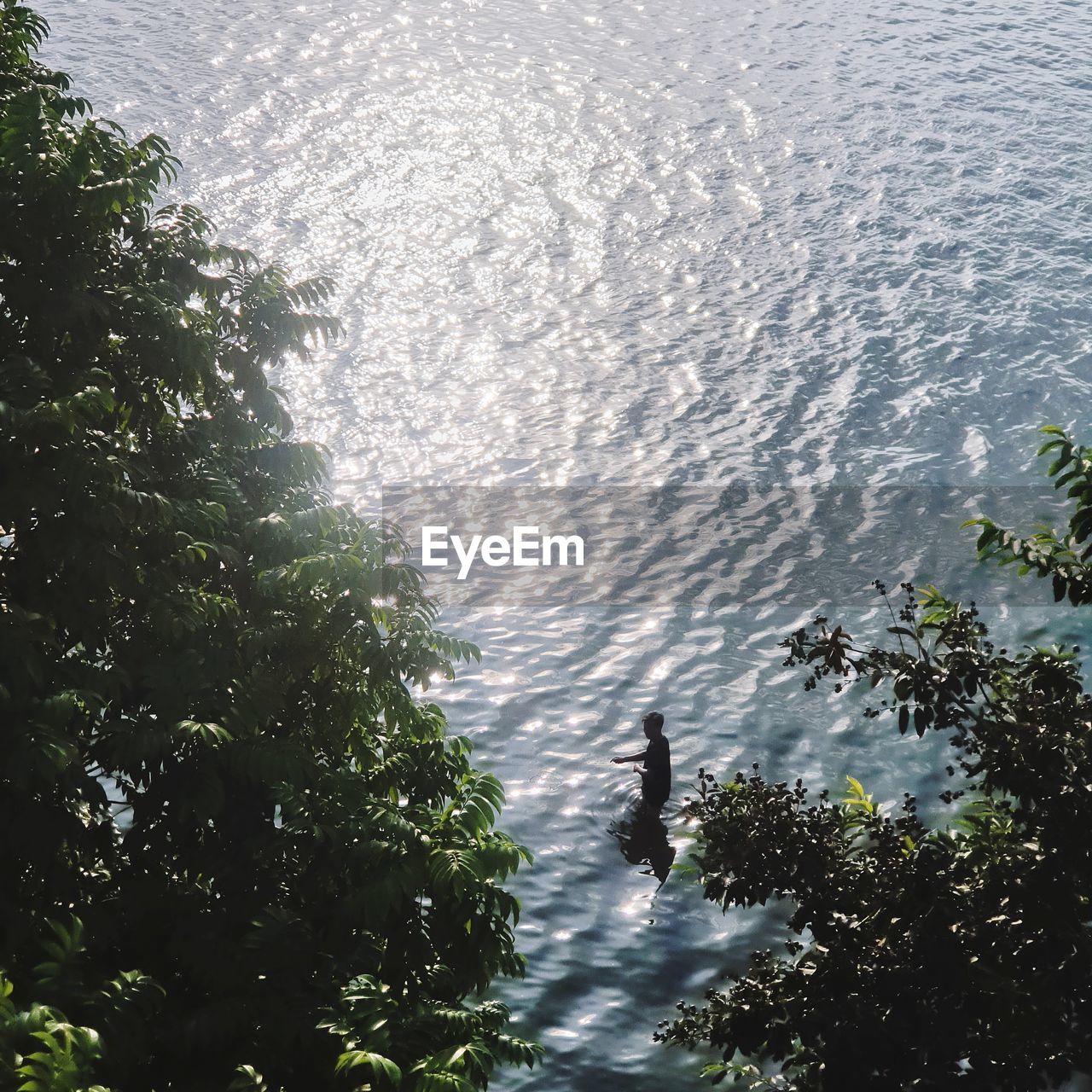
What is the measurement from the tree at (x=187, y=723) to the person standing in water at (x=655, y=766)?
6.70 m

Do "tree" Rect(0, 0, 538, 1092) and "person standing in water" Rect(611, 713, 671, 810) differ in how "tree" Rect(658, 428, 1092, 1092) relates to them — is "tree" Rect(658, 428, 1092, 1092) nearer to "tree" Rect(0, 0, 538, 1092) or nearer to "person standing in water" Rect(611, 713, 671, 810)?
"tree" Rect(0, 0, 538, 1092)

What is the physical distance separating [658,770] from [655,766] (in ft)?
0.25

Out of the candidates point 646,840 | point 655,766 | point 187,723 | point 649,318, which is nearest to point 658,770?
point 655,766

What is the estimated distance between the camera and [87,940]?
958 centimetres

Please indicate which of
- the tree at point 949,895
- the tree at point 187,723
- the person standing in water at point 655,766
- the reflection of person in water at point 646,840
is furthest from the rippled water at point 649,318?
the tree at point 187,723

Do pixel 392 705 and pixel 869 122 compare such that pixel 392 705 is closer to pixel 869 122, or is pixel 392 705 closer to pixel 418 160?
pixel 418 160

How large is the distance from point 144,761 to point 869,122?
4225 centimetres

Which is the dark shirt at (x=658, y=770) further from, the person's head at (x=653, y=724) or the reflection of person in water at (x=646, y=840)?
the reflection of person in water at (x=646, y=840)

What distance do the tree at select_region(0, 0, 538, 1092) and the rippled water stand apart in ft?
19.3

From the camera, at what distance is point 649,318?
35719 millimetres

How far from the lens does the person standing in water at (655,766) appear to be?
18469mm

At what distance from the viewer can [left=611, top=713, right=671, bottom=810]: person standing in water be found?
18.5 meters

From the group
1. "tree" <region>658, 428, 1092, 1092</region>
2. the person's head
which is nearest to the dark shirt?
the person's head

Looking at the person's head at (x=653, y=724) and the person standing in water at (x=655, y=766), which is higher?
the person's head at (x=653, y=724)
